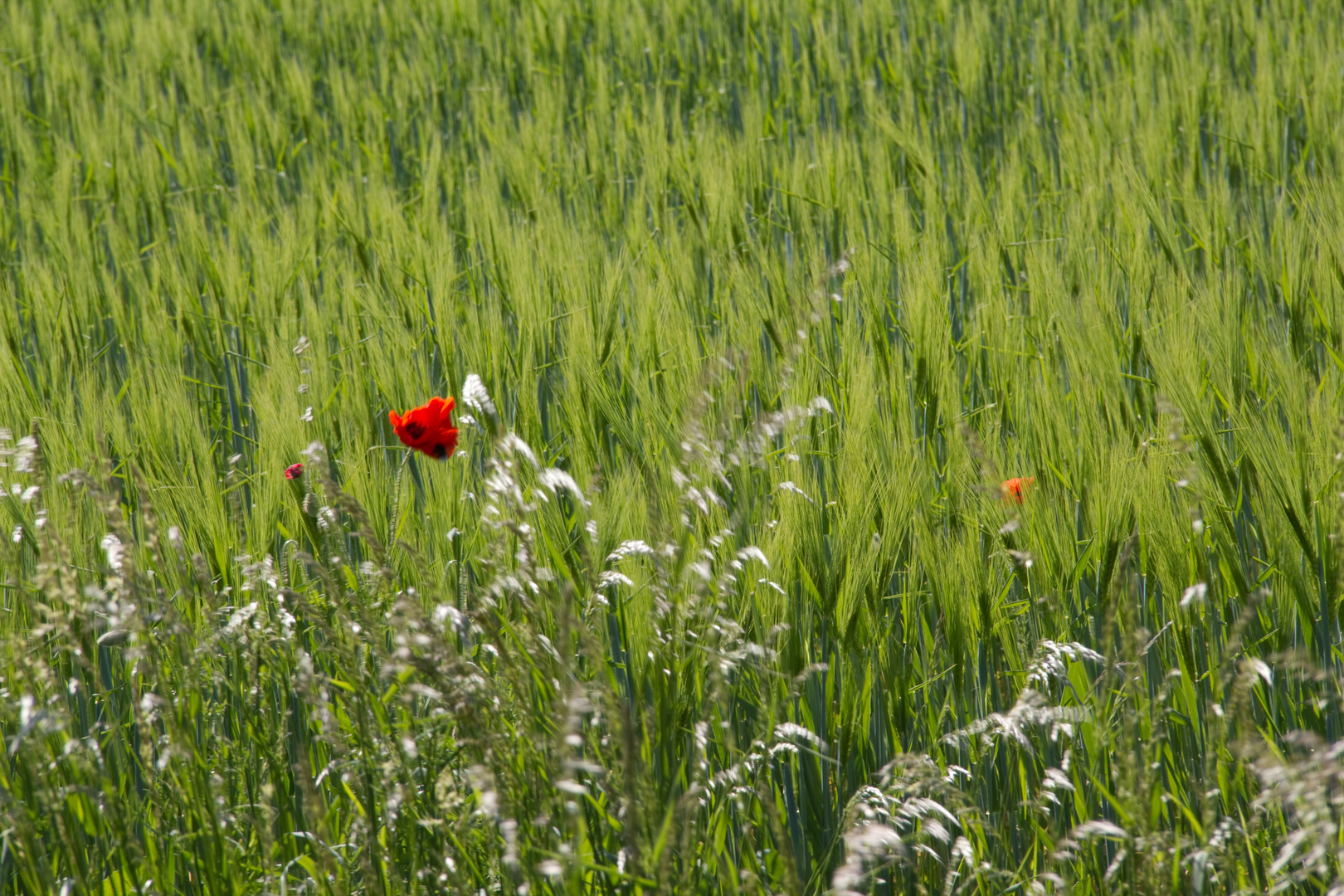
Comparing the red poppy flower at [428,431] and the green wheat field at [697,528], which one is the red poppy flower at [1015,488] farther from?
the red poppy flower at [428,431]

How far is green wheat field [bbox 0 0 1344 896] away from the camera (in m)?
0.88

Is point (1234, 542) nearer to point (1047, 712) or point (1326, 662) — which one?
point (1326, 662)

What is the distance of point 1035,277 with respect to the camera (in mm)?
1711

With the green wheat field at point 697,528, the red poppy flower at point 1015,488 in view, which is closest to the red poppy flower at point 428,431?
the green wheat field at point 697,528

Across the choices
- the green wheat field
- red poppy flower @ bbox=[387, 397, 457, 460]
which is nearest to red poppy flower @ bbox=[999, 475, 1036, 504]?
the green wheat field

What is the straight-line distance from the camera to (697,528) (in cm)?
114

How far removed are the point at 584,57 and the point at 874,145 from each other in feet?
4.76

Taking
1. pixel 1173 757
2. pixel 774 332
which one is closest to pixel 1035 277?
pixel 774 332

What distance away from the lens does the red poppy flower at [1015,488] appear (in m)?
1.06

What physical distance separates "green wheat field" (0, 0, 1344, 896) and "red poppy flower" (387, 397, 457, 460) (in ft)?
0.16

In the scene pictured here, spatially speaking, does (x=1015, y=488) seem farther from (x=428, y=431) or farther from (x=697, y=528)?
(x=428, y=431)

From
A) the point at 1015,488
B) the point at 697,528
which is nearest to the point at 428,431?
the point at 697,528

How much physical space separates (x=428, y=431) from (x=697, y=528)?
1.34 feet

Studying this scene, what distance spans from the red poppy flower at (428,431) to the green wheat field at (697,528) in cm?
5
